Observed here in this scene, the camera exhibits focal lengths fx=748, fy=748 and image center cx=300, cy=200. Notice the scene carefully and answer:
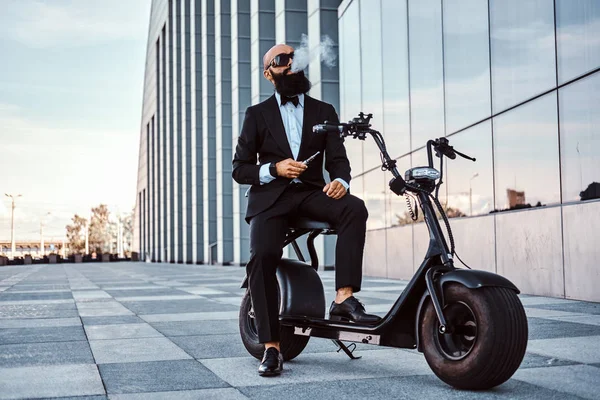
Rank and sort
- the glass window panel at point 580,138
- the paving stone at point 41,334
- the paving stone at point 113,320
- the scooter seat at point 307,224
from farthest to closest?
the glass window panel at point 580,138 → the paving stone at point 113,320 → the paving stone at point 41,334 → the scooter seat at point 307,224

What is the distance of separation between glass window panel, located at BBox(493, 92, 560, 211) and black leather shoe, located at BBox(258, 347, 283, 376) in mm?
6927

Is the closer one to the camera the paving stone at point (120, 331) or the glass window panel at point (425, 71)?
the paving stone at point (120, 331)

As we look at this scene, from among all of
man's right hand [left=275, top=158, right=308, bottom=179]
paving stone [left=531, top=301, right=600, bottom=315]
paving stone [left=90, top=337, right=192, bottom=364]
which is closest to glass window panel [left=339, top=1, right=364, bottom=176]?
paving stone [left=531, top=301, right=600, bottom=315]

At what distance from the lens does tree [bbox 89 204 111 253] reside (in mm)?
131125

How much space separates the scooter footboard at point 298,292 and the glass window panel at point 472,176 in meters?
8.16

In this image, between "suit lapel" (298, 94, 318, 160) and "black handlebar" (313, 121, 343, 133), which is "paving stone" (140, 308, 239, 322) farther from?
"black handlebar" (313, 121, 343, 133)

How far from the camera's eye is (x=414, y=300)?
3.84 metres

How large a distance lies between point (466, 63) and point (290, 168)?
31.7ft

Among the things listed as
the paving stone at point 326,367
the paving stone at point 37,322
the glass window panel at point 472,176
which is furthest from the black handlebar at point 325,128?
the glass window panel at point 472,176

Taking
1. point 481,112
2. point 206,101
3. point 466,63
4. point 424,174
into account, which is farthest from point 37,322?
Answer: point 206,101

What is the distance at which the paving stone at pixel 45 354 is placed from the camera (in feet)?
15.8

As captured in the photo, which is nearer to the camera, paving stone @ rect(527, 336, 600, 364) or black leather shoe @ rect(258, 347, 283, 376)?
black leather shoe @ rect(258, 347, 283, 376)

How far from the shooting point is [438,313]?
3564mm

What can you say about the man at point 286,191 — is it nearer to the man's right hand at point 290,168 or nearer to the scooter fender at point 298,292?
the man's right hand at point 290,168
